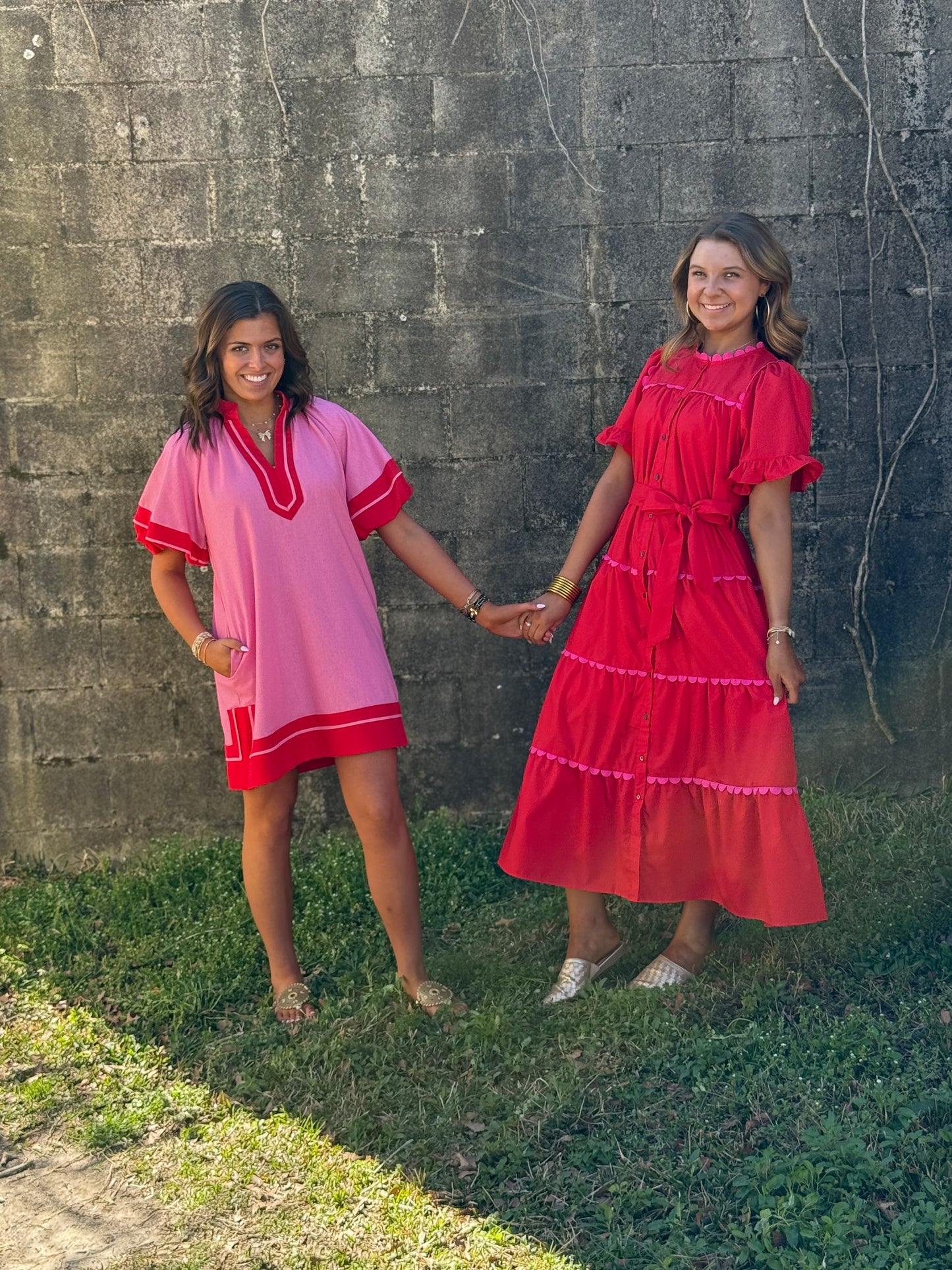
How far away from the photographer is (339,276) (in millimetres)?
4156

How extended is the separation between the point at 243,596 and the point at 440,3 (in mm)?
2244

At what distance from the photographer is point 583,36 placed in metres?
4.03

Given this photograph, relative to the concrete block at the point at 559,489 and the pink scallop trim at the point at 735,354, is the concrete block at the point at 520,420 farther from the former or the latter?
the pink scallop trim at the point at 735,354

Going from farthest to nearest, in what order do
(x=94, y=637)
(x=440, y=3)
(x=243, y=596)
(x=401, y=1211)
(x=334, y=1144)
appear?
(x=94, y=637), (x=440, y=3), (x=243, y=596), (x=334, y=1144), (x=401, y=1211)

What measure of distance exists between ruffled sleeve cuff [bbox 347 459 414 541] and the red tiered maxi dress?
593 mm

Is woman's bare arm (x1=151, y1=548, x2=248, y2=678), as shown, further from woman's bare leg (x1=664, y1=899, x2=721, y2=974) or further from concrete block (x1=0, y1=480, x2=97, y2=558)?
woman's bare leg (x1=664, y1=899, x2=721, y2=974)

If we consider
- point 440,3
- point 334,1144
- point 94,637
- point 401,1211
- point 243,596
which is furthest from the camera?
point 94,637

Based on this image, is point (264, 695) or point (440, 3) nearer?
point (264, 695)

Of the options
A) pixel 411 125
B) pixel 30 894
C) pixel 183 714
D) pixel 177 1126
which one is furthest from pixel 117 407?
pixel 177 1126

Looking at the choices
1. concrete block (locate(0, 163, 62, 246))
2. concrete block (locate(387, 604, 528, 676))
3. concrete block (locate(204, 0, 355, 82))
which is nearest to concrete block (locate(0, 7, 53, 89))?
concrete block (locate(0, 163, 62, 246))

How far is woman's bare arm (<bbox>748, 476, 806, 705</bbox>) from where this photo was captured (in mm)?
3096

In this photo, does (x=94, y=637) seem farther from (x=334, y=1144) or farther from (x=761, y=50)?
(x=761, y=50)

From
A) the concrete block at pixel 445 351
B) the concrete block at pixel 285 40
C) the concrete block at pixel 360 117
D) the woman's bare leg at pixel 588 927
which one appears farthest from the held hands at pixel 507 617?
the concrete block at pixel 285 40

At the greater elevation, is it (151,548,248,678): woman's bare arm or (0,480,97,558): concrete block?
(0,480,97,558): concrete block
